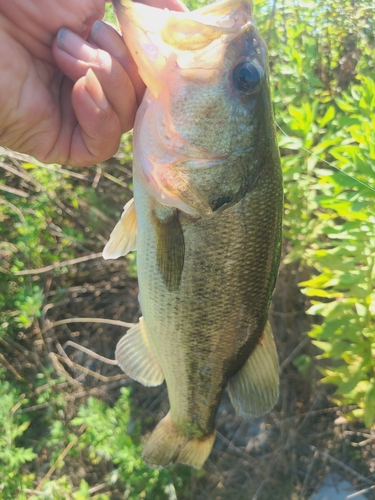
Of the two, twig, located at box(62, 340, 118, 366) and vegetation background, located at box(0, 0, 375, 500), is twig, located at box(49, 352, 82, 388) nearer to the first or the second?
vegetation background, located at box(0, 0, 375, 500)

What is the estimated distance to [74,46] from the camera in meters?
1.23

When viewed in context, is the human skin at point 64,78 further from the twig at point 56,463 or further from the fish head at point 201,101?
the twig at point 56,463

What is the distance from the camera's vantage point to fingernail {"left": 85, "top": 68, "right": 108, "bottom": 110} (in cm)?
121

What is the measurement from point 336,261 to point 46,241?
8.03 feet

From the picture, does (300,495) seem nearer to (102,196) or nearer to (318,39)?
(102,196)

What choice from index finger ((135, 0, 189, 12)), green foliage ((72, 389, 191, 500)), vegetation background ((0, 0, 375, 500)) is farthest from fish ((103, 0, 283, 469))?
green foliage ((72, 389, 191, 500))

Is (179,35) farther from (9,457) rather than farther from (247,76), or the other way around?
(9,457)

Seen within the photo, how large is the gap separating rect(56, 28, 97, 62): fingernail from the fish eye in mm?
479

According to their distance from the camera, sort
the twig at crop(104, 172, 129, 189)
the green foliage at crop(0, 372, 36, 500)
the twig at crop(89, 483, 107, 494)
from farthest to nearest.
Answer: the twig at crop(104, 172, 129, 189)
the twig at crop(89, 483, 107, 494)
the green foliage at crop(0, 372, 36, 500)

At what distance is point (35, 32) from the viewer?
1.32 meters

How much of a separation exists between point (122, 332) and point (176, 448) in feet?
6.05

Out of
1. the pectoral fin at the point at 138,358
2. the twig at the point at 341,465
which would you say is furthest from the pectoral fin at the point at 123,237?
the twig at the point at 341,465

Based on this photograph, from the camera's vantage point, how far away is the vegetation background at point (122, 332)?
8.18 feet

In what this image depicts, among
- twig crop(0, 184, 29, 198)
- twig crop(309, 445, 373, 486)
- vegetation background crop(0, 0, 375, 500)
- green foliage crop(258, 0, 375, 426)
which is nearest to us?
green foliage crop(258, 0, 375, 426)
